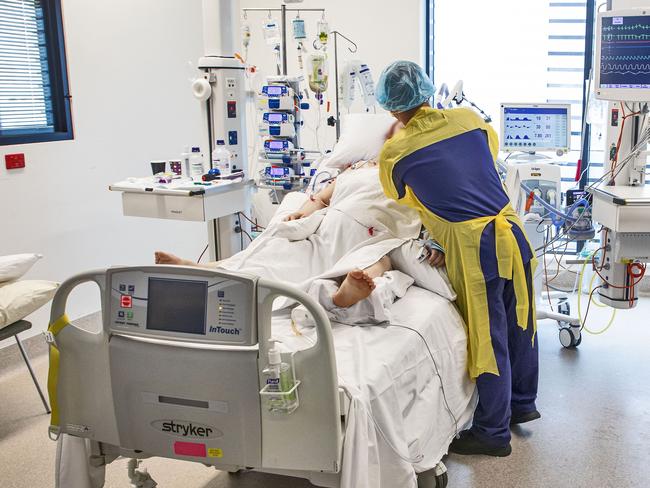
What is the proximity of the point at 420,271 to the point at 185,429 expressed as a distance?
116 cm

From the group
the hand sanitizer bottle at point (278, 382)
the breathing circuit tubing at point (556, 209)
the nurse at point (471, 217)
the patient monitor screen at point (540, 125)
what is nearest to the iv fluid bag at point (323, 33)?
the patient monitor screen at point (540, 125)

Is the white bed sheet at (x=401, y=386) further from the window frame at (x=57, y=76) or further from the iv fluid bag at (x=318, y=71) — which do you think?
the window frame at (x=57, y=76)

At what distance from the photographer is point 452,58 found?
5.47 meters

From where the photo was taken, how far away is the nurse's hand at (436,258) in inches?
107

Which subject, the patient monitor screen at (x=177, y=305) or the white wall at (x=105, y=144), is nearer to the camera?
the patient monitor screen at (x=177, y=305)

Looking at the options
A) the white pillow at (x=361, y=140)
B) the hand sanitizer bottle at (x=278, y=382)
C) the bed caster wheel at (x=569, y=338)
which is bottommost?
the bed caster wheel at (x=569, y=338)

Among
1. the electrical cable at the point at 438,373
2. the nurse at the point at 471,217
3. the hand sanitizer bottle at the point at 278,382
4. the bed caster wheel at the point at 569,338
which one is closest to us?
the hand sanitizer bottle at the point at 278,382

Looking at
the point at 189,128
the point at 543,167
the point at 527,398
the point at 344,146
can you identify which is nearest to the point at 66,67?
the point at 189,128

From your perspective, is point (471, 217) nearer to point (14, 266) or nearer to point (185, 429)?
point (185, 429)

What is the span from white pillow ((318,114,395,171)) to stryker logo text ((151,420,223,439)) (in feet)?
6.07

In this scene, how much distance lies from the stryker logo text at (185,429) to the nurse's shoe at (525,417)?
153 centimetres

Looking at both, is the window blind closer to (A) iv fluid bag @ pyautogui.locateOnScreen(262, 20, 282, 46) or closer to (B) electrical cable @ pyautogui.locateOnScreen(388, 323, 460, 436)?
(A) iv fluid bag @ pyautogui.locateOnScreen(262, 20, 282, 46)

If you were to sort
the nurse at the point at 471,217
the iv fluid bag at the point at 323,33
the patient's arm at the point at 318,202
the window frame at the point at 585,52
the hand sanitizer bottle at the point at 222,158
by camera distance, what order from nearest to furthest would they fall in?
the nurse at the point at 471,217, the patient's arm at the point at 318,202, the hand sanitizer bottle at the point at 222,158, the iv fluid bag at the point at 323,33, the window frame at the point at 585,52

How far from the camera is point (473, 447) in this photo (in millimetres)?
2777
